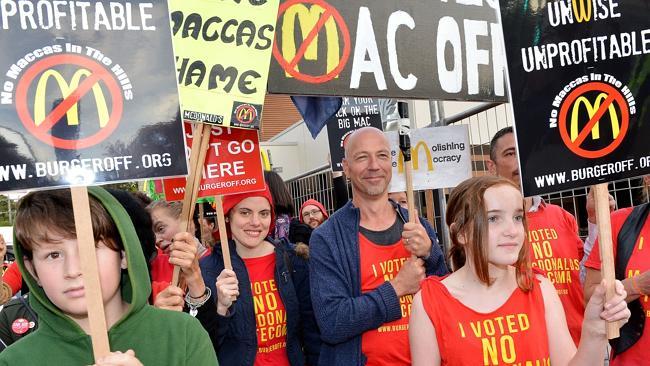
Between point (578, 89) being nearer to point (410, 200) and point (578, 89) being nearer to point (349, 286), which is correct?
point (410, 200)

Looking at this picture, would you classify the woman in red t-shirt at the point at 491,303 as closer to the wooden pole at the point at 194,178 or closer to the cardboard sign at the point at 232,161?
the wooden pole at the point at 194,178

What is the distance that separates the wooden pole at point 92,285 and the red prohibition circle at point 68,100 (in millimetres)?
303

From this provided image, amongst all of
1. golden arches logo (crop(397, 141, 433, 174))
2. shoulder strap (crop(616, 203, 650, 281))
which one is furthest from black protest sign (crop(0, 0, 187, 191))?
golden arches logo (crop(397, 141, 433, 174))

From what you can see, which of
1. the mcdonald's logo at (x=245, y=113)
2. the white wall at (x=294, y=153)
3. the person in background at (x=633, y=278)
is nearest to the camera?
the person in background at (x=633, y=278)

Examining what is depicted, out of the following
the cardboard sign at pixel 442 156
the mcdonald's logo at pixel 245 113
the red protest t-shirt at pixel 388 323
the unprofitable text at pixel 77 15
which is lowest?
the red protest t-shirt at pixel 388 323

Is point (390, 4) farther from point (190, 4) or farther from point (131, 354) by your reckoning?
point (131, 354)

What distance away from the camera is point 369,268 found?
336cm

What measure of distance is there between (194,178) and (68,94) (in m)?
0.93

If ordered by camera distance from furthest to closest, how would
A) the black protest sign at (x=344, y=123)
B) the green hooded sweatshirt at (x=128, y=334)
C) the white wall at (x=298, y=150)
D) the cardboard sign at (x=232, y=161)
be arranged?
Answer: the white wall at (x=298, y=150), the black protest sign at (x=344, y=123), the cardboard sign at (x=232, y=161), the green hooded sweatshirt at (x=128, y=334)

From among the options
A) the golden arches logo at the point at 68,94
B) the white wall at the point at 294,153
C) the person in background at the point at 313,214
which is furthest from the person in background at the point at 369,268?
the white wall at the point at 294,153

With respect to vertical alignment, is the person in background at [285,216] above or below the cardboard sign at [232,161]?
below

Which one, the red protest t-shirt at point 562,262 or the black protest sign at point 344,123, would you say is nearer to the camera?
the red protest t-shirt at point 562,262

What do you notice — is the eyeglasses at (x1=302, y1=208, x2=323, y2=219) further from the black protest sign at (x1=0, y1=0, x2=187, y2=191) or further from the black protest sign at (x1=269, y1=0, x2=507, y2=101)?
the black protest sign at (x1=0, y1=0, x2=187, y2=191)

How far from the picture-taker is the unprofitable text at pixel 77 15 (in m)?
2.08
